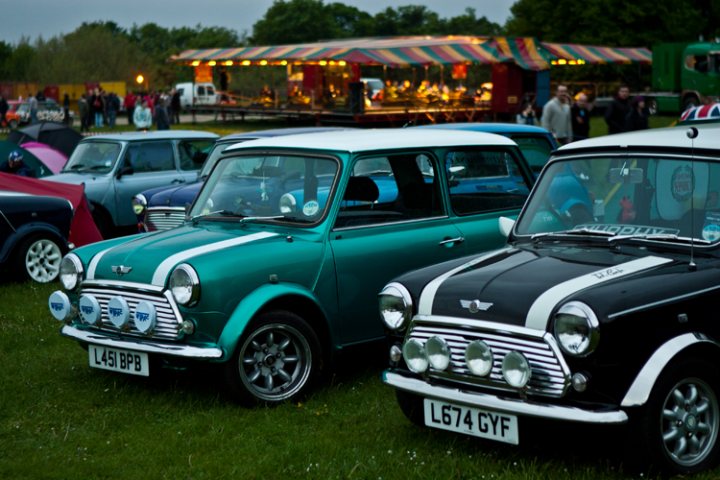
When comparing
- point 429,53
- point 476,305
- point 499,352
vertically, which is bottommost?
Answer: point 499,352

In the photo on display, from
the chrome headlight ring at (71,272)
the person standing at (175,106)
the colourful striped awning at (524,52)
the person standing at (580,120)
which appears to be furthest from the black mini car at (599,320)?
the person standing at (175,106)

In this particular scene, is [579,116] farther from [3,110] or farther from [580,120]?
[3,110]

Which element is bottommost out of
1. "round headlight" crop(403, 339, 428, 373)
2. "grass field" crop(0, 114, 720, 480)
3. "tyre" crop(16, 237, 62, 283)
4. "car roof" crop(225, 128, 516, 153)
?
"grass field" crop(0, 114, 720, 480)

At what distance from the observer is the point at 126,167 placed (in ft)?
49.0

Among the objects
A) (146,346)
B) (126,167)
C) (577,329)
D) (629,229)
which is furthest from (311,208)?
(126,167)

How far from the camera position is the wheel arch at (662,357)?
4988mm

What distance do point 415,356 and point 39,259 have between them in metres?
7.51

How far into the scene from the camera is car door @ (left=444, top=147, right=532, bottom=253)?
7.96 metres

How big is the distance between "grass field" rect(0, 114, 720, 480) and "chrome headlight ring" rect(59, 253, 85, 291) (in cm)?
74

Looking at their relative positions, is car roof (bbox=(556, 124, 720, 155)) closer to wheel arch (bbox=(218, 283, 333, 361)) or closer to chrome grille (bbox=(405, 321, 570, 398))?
chrome grille (bbox=(405, 321, 570, 398))

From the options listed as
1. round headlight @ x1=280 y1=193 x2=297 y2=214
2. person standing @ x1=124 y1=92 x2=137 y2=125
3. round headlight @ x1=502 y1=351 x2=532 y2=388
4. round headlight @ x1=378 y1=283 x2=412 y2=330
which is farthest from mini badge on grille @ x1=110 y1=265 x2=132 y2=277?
person standing @ x1=124 y1=92 x2=137 y2=125

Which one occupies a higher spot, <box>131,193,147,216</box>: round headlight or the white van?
the white van

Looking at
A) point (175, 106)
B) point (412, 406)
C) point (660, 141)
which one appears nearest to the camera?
point (412, 406)

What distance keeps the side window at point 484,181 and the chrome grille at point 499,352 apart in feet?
8.22
